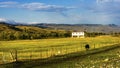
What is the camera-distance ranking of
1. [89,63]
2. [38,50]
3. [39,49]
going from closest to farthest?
[89,63] → [38,50] → [39,49]

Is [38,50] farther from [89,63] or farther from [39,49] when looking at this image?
[89,63]

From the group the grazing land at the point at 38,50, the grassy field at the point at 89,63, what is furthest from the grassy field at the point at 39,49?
the grassy field at the point at 89,63

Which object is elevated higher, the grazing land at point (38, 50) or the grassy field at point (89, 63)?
the grassy field at point (89, 63)

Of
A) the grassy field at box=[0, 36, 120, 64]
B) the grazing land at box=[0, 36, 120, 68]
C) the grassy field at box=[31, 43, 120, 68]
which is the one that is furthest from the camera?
the grassy field at box=[0, 36, 120, 64]

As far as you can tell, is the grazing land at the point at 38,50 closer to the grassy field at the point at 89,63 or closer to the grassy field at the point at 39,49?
the grassy field at the point at 39,49

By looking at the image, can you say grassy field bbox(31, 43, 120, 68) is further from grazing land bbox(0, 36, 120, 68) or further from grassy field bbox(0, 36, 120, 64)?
grassy field bbox(0, 36, 120, 64)

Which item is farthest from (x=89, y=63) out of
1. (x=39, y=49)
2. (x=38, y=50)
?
(x=39, y=49)

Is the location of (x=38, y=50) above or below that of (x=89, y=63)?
below

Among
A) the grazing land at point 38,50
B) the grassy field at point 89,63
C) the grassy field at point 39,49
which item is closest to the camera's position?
the grassy field at point 89,63

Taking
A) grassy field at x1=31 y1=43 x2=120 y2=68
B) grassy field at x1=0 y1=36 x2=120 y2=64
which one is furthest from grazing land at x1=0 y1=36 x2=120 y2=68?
grassy field at x1=31 y1=43 x2=120 y2=68

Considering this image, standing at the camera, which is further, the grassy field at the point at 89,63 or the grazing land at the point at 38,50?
the grazing land at the point at 38,50

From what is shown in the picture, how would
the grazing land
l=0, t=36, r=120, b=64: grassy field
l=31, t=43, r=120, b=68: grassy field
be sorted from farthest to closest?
l=0, t=36, r=120, b=64: grassy field, the grazing land, l=31, t=43, r=120, b=68: grassy field

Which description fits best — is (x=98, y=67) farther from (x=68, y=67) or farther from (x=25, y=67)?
(x=25, y=67)

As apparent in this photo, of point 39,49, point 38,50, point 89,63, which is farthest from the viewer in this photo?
point 39,49
